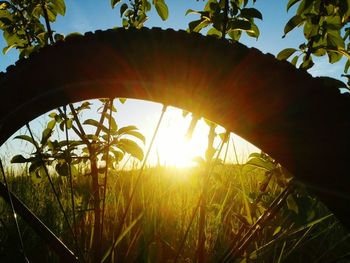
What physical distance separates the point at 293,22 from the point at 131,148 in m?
1.08

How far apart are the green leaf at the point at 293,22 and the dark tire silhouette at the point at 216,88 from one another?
81 centimetres

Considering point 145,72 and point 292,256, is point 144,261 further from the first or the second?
point 145,72

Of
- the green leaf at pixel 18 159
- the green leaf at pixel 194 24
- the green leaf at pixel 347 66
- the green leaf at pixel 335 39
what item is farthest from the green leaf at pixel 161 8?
the green leaf at pixel 18 159

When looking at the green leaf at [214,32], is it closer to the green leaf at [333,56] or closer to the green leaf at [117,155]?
the green leaf at [333,56]

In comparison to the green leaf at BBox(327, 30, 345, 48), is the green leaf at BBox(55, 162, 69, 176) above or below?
below

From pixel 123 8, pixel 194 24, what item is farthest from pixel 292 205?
pixel 123 8

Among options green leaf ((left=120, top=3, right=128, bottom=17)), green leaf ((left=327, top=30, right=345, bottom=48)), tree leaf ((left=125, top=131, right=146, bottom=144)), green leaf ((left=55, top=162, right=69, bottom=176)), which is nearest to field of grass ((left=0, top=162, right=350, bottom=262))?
green leaf ((left=55, top=162, right=69, bottom=176))

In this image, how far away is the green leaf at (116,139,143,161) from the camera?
1.93m

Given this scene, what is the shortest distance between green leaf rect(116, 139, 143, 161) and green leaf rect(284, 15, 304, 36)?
1.01m

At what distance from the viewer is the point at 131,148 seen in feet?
6.37

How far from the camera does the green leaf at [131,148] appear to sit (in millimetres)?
1934

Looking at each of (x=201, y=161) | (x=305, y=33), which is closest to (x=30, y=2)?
(x=201, y=161)

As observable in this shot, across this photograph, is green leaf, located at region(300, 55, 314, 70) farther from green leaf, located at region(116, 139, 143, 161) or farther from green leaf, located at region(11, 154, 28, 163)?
green leaf, located at region(11, 154, 28, 163)

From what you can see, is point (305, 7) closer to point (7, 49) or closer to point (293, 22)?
point (293, 22)
